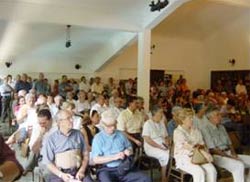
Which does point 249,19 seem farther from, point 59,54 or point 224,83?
point 59,54

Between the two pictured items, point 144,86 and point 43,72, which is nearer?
point 144,86

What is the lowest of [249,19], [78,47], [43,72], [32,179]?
[32,179]

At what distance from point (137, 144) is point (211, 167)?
4.22ft

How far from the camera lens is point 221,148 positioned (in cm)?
430

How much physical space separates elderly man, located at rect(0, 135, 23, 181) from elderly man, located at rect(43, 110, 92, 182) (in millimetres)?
1516

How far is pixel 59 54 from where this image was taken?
10.8 metres

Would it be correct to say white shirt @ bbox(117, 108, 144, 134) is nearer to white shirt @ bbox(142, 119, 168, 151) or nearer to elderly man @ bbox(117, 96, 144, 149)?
elderly man @ bbox(117, 96, 144, 149)

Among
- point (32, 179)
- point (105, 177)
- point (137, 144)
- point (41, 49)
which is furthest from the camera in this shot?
point (41, 49)

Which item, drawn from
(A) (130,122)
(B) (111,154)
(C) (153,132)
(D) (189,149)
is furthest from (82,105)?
Answer: (B) (111,154)

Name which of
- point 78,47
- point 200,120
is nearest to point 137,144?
point 200,120

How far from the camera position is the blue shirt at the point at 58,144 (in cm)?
321

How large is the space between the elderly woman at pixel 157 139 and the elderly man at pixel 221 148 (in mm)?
546

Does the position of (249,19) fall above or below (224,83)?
above

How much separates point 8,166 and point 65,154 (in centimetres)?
165
